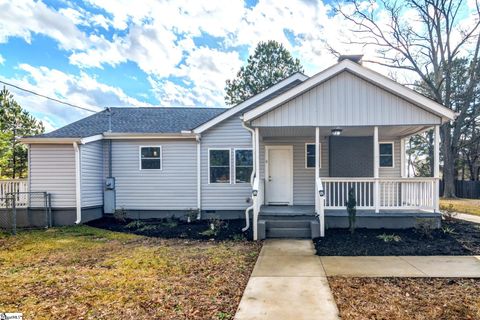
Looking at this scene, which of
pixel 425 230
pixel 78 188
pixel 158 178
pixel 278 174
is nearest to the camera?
pixel 425 230

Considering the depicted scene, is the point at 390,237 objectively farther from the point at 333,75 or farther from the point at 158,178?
the point at 158,178

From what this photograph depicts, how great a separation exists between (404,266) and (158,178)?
27.9ft

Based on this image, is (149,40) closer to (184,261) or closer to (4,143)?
(4,143)

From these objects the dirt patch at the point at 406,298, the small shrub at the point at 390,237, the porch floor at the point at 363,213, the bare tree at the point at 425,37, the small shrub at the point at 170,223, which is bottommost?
the small shrub at the point at 170,223

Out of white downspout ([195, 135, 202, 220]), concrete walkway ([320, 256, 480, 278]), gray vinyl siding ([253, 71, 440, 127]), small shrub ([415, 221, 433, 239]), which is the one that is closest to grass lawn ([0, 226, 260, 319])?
concrete walkway ([320, 256, 480, 278])

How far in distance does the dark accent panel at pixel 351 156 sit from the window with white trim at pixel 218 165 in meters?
3.81

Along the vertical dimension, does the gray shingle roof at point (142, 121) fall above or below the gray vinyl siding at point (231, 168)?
above

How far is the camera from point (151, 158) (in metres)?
11.3

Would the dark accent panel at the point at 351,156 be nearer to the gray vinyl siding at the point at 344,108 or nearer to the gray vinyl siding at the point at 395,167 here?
the gray vinyl siding at the point at 395,167

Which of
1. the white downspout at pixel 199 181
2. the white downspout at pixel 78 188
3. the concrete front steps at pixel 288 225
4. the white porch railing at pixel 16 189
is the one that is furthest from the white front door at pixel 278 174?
the white porch railing at pixel 16 189

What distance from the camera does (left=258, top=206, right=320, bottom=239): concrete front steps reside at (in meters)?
7.89

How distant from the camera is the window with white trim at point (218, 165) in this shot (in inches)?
436

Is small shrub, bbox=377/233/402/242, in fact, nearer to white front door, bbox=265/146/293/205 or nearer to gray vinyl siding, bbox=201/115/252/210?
white front door, bbox=265/146/293/205

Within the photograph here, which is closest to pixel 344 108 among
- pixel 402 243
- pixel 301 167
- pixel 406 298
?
pixel 301 167
